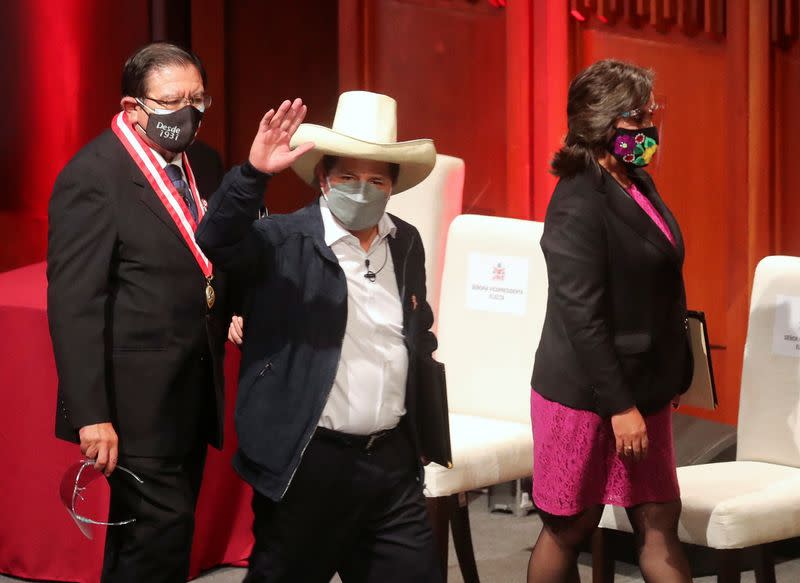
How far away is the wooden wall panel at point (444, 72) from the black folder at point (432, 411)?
Answer: 246 cm

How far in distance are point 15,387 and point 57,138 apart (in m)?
2.43

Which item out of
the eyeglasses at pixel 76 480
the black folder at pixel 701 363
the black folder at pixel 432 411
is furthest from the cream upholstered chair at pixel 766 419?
the eyeglasses at pixel 76 480

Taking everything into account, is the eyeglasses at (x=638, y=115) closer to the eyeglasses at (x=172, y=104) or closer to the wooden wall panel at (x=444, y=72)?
the eyeglasses at (x=172, y=104)

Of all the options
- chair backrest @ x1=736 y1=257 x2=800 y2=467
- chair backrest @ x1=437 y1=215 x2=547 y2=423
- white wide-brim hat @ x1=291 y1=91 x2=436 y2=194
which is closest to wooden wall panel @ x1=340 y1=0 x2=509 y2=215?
chair backrest @ x1=437 y1=215 x2=547 y2=423

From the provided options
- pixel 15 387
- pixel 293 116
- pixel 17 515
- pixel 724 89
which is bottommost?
pixel 17 515

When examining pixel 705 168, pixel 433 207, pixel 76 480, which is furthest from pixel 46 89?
pixel 76 480

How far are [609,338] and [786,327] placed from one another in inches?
35.5

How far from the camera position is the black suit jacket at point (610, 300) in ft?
9.12

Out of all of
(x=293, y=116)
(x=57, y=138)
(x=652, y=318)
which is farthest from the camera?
(x=57, y=138)

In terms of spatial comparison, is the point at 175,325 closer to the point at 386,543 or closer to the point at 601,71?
the point at 386,543

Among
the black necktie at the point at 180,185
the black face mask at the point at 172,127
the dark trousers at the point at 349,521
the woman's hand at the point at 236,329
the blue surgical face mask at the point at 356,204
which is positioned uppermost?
the black face mask at the point at 172,127

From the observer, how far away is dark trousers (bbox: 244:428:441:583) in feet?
8.20

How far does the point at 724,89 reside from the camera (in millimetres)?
4320

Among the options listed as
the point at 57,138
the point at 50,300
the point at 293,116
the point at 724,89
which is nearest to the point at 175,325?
the point at 50,300
